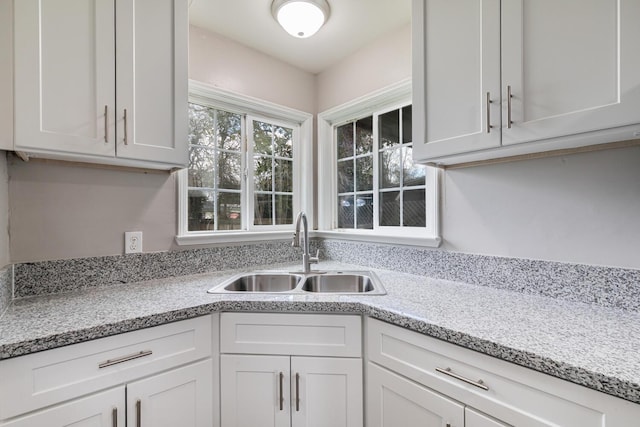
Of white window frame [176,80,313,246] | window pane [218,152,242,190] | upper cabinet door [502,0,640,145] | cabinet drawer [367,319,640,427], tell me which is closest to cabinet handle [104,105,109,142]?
white window frame [176,80,313,246]

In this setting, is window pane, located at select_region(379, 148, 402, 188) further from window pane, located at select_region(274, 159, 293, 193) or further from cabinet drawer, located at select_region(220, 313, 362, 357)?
cabinet drawer, located at select_region(220, 313, 362, 357)

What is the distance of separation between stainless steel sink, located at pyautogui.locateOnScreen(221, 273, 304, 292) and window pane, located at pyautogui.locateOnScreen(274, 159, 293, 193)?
742 millimetres

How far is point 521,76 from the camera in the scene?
1.05 metres

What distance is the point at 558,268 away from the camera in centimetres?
121

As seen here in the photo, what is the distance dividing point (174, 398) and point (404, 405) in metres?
0.87

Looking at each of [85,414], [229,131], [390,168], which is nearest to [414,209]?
[390,168]

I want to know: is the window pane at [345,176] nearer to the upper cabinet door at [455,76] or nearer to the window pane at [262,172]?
the window pane at [262,172]

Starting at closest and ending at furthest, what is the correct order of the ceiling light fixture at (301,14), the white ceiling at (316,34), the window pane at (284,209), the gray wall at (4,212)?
the gray wall at (4,212) → the ceiling light fixture at (301,14) → the white ceiling at (316,34) → the window pane at (284,209)

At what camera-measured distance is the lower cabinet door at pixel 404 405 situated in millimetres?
924

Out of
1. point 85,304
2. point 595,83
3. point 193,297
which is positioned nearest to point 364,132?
point 595,83

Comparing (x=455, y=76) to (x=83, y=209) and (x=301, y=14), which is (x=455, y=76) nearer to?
(x=301, y=14)

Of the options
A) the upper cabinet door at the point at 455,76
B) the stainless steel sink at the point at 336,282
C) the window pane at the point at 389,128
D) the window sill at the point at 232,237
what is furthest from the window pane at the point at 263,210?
the upper cabinet door at the point at 455,76

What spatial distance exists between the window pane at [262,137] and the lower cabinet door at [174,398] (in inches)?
57.2

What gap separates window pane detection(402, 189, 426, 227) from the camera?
1777 mm
